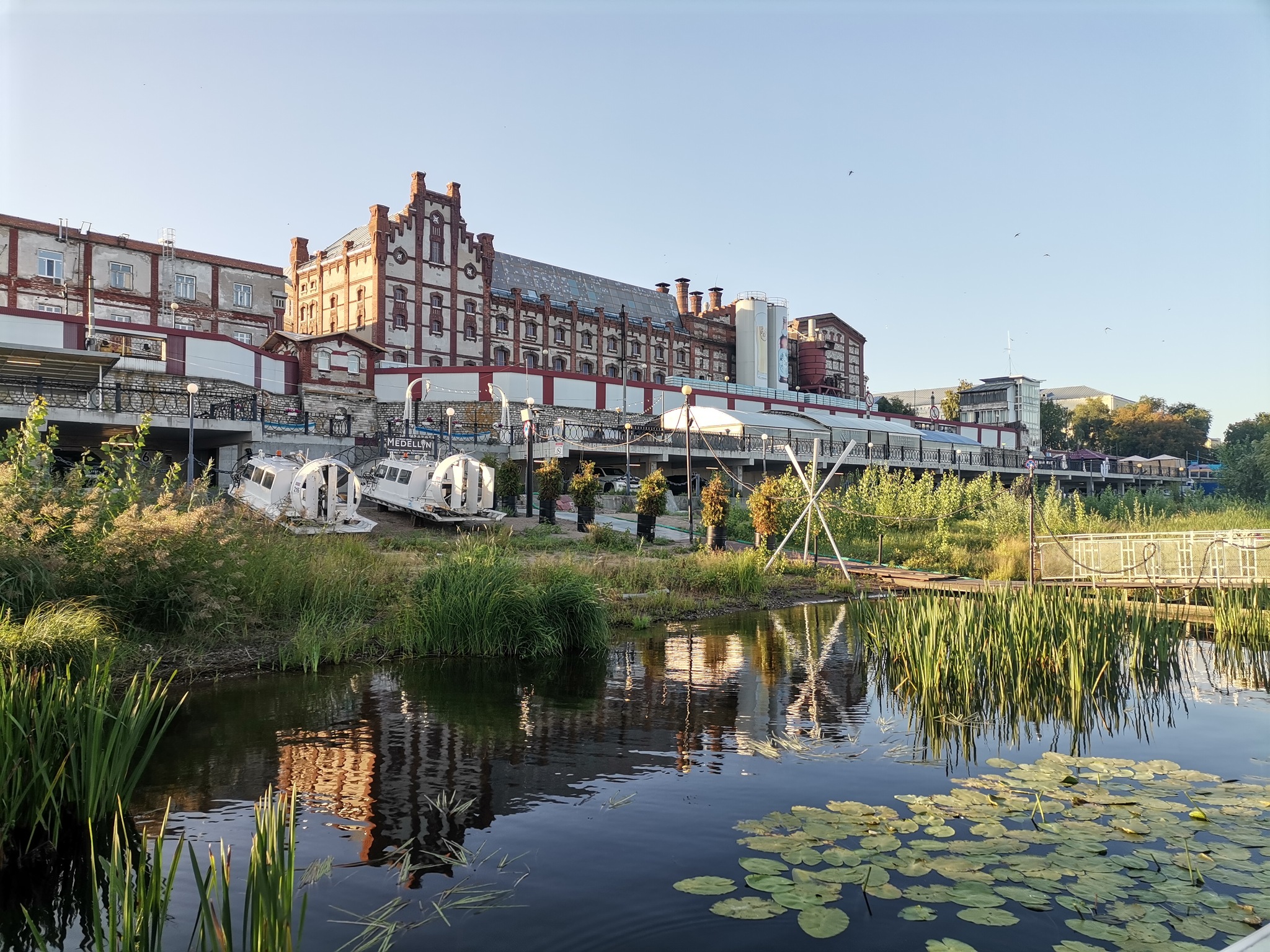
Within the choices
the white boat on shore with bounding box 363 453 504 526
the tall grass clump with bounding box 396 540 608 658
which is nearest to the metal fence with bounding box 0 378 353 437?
the white boat on shore with bounding box 363 453 504 526

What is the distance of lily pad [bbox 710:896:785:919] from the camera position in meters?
4.15

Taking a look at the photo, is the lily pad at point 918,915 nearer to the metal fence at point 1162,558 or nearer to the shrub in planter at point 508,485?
the metal fence at point 1162,558

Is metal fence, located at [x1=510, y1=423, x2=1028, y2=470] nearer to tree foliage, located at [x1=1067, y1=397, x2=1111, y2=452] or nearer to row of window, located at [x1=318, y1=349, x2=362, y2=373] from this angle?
row of window, located at [x1=318, y1=349, x2=362, y2=373]

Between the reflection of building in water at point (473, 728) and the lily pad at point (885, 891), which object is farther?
the reflection of building in water at point (473, 728)

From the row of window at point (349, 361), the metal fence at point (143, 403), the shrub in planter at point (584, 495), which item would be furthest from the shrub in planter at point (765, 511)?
the row of window at point (349, 361)

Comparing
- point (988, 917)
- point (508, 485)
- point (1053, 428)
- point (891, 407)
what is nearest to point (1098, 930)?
point (988, 917)

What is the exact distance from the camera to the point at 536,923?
4219mm

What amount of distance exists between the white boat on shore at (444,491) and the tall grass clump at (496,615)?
496 inches

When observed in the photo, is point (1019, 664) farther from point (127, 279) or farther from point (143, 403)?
point (127, 279)

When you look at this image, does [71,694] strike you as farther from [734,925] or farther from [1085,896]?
[1085,896]

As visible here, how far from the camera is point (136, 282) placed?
46031 millimetres

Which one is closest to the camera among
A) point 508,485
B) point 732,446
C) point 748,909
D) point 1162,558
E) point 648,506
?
point 748,909

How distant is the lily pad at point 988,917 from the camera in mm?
4027

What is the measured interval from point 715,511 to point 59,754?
16426mm
